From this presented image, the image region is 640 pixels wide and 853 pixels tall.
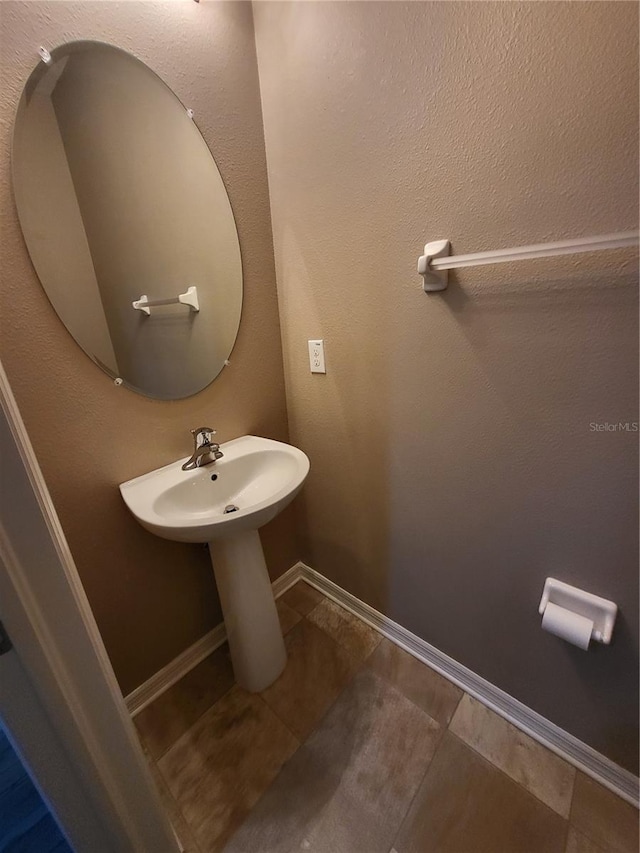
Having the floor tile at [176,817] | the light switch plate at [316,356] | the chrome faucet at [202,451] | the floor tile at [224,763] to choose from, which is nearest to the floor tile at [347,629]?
the floor tile at [224,763]

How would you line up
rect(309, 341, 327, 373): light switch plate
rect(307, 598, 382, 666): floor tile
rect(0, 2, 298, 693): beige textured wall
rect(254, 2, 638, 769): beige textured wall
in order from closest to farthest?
1. rect(254, 2, 638, 769): beige textured wall
2. rect(0, 2, 298, 693): beige textured wall
3. rect(309, 341, 327, 373): light switch plate
4. rect(307, 598, 382, 666): floor tile

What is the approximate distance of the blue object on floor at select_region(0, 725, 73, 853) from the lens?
0.86 meters

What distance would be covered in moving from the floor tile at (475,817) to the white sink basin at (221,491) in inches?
33.9

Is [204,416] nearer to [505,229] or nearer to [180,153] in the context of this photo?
[180,153]

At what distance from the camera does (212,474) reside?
1090mm

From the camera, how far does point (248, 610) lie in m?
1.12

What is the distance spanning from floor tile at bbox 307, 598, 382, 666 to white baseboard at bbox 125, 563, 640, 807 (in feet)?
0.09

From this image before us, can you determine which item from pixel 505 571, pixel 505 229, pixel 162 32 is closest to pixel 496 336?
pixel 505 229

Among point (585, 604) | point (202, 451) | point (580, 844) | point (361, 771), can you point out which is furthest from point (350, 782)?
point (202, 451)

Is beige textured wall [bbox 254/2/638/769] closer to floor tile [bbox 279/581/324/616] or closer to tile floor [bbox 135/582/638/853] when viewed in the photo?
tile floor [bbox 135/582/638/853]

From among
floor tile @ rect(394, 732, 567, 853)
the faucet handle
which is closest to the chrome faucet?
the faucet handle

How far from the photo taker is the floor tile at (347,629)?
131 cm

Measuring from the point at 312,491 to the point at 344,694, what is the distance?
71 cm

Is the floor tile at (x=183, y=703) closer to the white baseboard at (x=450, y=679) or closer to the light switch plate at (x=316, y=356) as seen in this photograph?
the white baseboard at (x=450, y=679)
